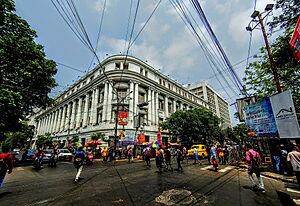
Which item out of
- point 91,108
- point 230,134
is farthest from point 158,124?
point 230,134

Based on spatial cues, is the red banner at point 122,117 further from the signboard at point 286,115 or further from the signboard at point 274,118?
the signboard at point 286,115

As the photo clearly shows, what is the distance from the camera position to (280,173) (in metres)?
9.06

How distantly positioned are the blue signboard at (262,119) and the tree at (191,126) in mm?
16049

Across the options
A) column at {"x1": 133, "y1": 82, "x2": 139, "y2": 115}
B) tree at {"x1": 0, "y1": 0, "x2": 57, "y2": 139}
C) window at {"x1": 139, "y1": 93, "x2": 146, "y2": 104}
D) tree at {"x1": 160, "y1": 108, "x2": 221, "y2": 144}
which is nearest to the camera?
tree at {"x1": 0, "y1": 0, "x2": 57, "y2": 139}

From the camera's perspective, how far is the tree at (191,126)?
27188 mm

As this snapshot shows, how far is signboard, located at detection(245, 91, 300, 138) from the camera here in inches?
283

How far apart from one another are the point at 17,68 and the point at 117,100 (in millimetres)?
13746

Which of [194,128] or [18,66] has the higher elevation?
[18,66]

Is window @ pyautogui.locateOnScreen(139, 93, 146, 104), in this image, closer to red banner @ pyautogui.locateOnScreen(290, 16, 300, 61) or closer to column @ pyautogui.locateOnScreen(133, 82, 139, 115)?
column @ pyautogui.locateOnScreen(133, 82, 139, 115)

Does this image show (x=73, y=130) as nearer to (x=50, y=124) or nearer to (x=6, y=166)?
(x=50, y=124)

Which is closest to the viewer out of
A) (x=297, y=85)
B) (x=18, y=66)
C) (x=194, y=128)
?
(x=297, y=85)

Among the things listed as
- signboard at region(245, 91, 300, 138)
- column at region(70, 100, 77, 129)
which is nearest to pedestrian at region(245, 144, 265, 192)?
signboard at region(245, 91, 300, 138)

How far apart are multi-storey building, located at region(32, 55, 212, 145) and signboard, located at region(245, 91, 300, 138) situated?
16454 mm

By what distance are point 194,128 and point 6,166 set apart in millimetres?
25469
